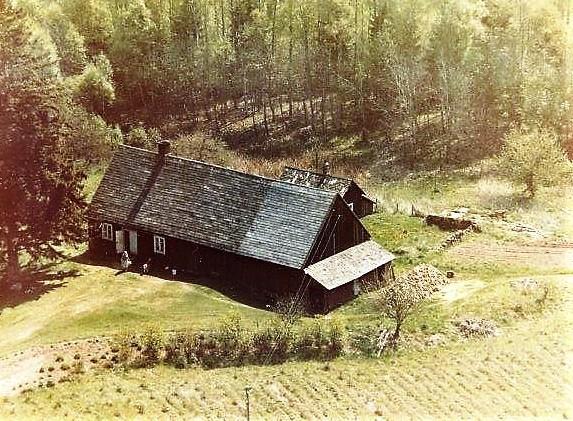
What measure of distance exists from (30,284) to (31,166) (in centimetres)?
614

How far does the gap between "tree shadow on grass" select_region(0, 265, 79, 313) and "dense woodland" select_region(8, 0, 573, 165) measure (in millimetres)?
23323

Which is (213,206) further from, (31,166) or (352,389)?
(352,389)

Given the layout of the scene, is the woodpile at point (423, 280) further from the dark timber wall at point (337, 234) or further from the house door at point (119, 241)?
the house door at point (119, 241)

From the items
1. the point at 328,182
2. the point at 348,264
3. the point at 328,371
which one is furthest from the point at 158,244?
the point at 328,371

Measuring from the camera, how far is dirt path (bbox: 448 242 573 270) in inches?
1788

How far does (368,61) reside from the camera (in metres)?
70.1

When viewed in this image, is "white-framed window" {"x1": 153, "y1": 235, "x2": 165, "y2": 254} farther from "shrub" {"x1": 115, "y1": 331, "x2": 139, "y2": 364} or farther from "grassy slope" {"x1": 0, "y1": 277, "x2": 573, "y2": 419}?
"grassy slope" {"x1": 0, "y1": 277, "x2": 573, "y2": 419}

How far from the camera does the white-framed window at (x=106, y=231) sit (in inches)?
1797

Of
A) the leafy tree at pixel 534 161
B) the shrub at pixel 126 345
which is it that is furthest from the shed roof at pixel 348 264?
the leafy tree at pixel 534 161

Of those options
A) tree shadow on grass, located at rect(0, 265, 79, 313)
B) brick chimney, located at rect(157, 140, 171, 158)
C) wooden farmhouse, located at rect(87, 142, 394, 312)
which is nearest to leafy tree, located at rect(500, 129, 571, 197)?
wooden farmhouse, located at rect(87, 142, 394, 312)

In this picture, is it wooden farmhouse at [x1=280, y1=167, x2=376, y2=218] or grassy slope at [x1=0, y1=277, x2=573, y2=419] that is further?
wooden farmhouse at [x1=280, y1=167, x2=376, y2=218]

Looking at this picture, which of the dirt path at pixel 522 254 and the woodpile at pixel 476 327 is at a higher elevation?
the dirt path at pixel 522 254

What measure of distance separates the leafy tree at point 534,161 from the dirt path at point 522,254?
31.9ft

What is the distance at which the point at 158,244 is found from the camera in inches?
1737
